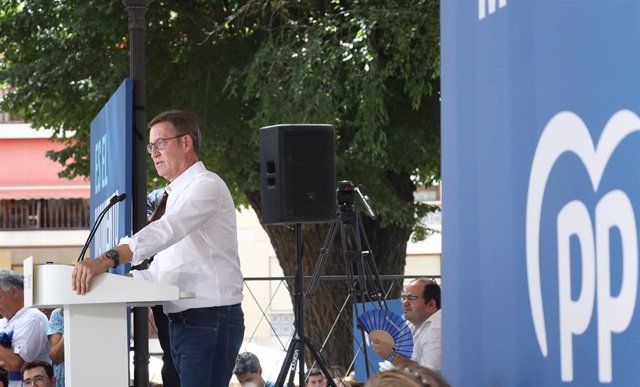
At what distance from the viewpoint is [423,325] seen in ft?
22.8

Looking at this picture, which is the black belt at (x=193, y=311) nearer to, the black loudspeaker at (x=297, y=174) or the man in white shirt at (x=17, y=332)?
the man in white shirt at (x=17, y=332)

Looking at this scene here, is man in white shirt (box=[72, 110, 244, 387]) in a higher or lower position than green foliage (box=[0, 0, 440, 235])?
lower

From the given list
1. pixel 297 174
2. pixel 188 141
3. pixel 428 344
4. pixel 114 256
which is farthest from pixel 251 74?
pixel 114 256

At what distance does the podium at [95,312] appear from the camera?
3.69 m

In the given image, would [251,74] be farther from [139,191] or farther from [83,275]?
[83,275]

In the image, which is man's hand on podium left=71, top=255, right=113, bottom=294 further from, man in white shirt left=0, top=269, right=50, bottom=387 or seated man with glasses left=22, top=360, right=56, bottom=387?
man in white shirt left=0, top=269, right=50, bottom=387

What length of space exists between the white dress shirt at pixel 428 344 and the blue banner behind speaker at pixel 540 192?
3.93 m

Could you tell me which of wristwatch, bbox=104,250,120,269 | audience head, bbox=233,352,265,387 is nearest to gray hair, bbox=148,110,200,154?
wristwatch, bbox=104,250,120,269

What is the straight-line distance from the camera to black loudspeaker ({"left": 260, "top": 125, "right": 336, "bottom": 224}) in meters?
7.88

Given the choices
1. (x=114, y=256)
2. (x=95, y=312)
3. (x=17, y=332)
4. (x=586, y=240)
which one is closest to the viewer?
(x=586, y=240)

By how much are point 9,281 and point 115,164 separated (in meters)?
2.60

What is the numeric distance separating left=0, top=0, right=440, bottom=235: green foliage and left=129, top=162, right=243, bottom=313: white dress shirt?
6748 millimetres

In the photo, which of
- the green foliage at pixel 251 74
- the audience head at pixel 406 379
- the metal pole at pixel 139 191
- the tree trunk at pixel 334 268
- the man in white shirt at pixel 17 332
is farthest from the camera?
the tree trunk at pixel 334 268

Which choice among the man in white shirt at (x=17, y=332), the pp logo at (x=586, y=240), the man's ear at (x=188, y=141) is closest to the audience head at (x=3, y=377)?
the man in white shirt at (x=17, y=332)
